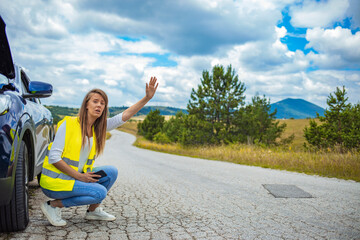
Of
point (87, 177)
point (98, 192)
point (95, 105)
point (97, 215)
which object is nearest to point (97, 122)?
point (95, 105)

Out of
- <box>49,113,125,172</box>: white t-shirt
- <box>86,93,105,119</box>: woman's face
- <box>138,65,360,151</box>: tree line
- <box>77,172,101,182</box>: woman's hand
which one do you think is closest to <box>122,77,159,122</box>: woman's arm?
<box>86,93,105,119</box>: woman's face


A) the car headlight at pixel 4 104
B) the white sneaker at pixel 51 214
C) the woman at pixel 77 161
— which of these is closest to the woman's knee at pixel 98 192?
the woman at pixel 77 161

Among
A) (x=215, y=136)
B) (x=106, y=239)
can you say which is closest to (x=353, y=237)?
(x=106, y=239)

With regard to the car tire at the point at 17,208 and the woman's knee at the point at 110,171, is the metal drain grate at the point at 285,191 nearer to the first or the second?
the woman's knee at the point at 110,171

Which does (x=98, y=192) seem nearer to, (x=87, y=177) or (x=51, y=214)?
(x=87, y=177)

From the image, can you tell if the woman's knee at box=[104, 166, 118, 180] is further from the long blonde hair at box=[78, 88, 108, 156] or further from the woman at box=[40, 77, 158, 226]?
the long blonde hair at box=[78, 88, 108, 156]

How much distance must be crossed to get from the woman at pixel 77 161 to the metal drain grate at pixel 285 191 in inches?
129

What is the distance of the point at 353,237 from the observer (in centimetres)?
271

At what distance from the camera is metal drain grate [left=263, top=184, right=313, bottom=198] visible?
4734 mm

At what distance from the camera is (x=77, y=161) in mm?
2676

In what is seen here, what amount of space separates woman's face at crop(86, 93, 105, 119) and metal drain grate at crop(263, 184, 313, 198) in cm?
343

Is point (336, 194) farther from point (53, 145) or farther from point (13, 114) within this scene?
point (13, 114)

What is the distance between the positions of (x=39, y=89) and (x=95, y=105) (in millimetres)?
858

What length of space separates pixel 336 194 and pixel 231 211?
2480 mm
